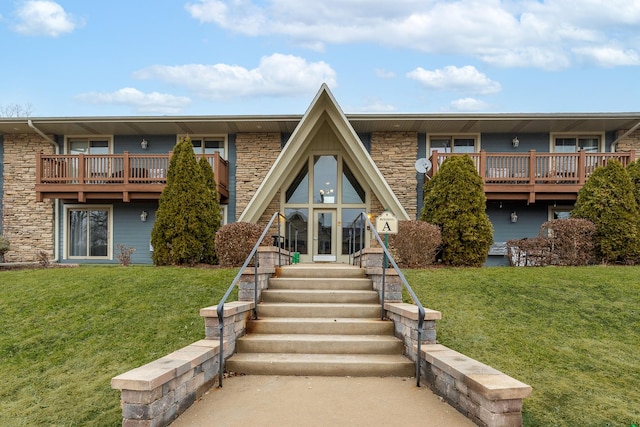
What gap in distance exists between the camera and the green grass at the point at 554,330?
3.94 m

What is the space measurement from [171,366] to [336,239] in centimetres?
959

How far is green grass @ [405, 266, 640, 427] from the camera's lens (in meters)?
3.94

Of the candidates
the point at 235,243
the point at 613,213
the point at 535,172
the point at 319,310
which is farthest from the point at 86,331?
the point at 535,172

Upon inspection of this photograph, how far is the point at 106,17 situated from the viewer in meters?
15.0

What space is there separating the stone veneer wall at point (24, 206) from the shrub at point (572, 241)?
51.7 feet

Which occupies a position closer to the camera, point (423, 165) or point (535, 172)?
point (535, 172)

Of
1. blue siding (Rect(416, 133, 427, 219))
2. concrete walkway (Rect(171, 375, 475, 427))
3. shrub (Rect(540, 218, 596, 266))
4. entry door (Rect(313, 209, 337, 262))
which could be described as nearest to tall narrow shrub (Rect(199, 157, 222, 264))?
entry door (Rect(313, 209, 337, 262))

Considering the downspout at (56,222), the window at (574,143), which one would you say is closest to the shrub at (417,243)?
the window at (574,143)

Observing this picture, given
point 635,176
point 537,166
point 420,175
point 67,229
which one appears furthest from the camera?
point 67,229

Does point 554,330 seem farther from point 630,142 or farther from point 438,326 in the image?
point 630,142

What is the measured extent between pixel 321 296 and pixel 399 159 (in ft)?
28.0

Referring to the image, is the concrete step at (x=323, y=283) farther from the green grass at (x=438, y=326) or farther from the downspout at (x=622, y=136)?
the downspout at (x=622, y=136)

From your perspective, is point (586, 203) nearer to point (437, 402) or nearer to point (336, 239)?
point (336, 239)

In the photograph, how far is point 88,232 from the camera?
14.1 m
